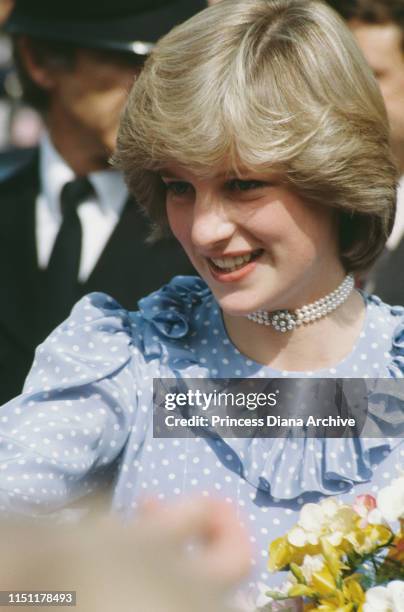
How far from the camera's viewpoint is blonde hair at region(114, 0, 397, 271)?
4.41 ft

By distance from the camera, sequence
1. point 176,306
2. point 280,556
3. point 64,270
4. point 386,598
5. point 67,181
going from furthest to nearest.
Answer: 1. point 67,181
2. point 64,270
3. point 176,306
4. point 280,556
5. point 386,598

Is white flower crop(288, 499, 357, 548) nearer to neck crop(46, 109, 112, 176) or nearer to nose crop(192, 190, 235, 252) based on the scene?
nose crop(192, 190, 235, 252)

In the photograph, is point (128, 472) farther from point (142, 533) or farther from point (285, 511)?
point (142, 533)

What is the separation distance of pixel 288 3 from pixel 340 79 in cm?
15

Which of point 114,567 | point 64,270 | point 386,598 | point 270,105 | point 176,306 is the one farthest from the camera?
point 64,270

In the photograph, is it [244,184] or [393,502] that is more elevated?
[244,184]

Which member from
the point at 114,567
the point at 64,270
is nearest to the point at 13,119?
the point at 64,270

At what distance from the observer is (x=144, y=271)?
2.18 m

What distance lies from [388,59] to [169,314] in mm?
1019

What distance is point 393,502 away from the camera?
41.2 inches

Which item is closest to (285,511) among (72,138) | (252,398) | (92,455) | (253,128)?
(252,398)

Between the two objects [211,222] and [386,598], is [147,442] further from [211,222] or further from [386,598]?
[386,598]

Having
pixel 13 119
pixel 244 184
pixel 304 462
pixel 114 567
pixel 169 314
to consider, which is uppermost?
pixel 114 567

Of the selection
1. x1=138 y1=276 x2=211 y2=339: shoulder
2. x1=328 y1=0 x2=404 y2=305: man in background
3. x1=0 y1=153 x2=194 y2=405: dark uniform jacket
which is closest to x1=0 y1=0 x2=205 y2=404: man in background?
x1=0 y1=153 x2=194 y2=405: dark uniform jacket
